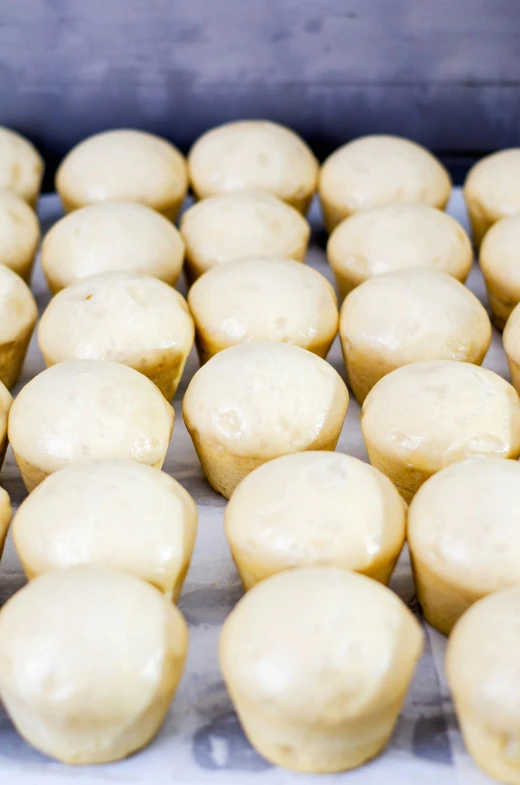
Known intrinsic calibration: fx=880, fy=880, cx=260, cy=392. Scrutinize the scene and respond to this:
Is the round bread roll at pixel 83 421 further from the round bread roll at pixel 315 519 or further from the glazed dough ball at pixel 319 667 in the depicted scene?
the glazed dough ball at pixel 319 667

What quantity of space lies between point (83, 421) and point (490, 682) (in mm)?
641

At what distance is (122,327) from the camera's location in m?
1.42

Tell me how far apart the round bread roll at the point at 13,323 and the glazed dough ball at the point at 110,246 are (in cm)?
12

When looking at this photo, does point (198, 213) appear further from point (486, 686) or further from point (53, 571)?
point (486, 686)

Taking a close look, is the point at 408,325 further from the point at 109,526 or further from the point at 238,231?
the point at 109,526

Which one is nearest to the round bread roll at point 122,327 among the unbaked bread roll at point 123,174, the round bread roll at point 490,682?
the unbaked bread roll at point 123,174

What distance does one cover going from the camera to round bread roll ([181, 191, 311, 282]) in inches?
67.7

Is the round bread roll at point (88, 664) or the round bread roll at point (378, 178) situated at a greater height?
the round bread roll at point (88, 664)

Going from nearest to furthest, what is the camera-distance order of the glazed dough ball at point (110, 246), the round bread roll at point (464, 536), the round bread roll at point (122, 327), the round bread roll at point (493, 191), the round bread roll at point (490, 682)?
1. the round bread roll at point (490, 682)
2. the round bread roll at point (464, 536)
3. the round bread roll at point (122, 327)
4. the glazed dough ball at point (110, 246)
5. the round bread roll at point (493, 191)

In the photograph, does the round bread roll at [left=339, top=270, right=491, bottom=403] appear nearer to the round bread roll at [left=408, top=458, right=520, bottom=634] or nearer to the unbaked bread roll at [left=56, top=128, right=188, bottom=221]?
the round bread roll at [left=408, top=458, right=520, bottom=634]

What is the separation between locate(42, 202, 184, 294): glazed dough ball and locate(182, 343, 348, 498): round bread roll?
39cm

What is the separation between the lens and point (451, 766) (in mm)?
935

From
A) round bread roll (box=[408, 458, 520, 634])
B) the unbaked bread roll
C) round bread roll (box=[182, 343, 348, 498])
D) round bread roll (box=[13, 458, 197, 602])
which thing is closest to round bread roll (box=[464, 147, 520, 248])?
the unbaked bread roll

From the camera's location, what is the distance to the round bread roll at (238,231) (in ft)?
5.64
